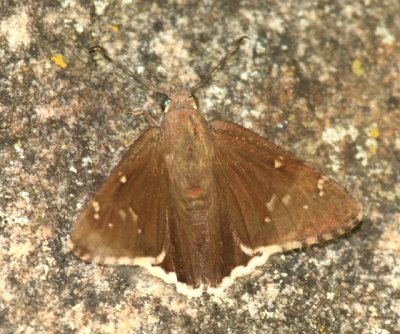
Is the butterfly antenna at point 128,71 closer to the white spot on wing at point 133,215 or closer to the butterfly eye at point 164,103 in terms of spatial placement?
the butterfly eye at point 164,103

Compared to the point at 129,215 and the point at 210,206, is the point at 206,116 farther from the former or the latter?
the point at 129,215

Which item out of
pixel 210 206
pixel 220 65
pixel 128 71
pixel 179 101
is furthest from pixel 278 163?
pixel 128 71

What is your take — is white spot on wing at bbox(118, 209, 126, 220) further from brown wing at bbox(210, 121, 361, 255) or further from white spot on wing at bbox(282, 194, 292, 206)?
white spot on wing at bbox(282, 194, 292, 206)

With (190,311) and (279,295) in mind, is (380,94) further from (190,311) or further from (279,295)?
(190,311)

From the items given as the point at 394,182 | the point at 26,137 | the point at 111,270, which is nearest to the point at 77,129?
the point at 26,137

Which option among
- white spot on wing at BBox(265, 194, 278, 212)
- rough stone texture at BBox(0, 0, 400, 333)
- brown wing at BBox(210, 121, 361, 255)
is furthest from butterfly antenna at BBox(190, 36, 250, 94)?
white spot on wing at BBox(265, 194, 278, 212)
